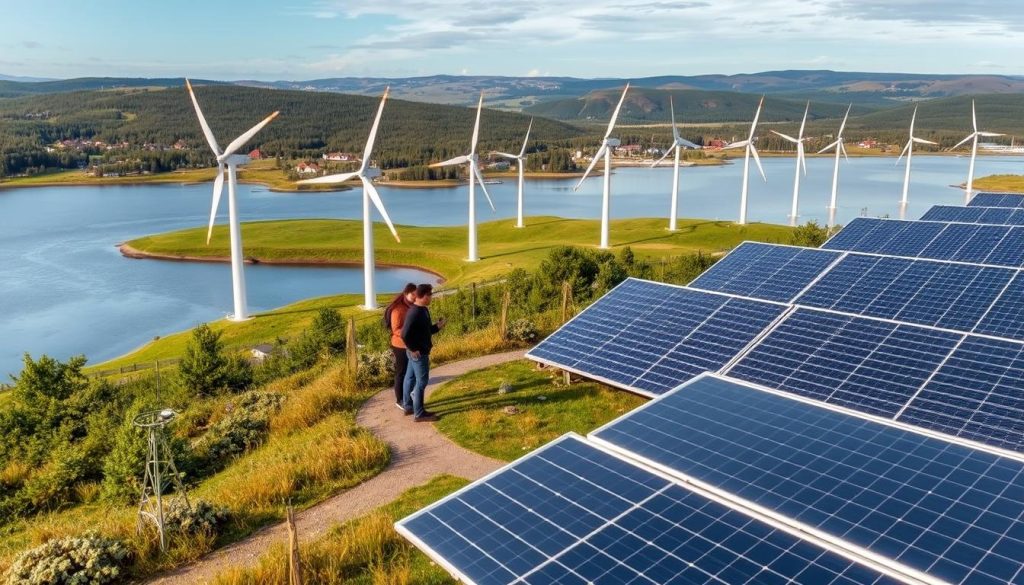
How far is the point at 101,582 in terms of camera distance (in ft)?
27.2

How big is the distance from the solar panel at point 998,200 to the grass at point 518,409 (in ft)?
98.6

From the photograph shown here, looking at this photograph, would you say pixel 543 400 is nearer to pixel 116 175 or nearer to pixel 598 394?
pixel 598 394

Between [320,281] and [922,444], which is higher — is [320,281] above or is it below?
below

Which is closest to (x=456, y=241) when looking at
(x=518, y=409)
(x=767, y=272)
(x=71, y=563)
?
(x=767, y=272)

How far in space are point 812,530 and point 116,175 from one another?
17911 cm

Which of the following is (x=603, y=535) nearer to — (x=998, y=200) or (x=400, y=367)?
(x=400, y=367)

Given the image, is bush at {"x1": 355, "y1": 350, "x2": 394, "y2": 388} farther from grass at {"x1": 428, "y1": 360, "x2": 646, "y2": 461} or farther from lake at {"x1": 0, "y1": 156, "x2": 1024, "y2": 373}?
lake at {"x1": 0, "y1": 156, "x2": 1024, "y2": 373}

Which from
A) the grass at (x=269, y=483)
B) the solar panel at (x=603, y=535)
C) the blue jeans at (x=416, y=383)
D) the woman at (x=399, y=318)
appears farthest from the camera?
the blue jeans at (x=416, y=383)

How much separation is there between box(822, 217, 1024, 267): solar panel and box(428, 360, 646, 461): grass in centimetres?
1337

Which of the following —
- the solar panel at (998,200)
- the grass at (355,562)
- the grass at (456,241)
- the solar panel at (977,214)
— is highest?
the solar panel at (998,200)

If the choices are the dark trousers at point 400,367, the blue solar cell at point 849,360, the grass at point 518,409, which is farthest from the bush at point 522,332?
the blue solar cell at point 849,360

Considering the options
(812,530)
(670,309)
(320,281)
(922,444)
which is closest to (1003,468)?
(922,444)

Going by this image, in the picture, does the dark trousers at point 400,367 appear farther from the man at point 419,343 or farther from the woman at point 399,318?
the man at point 419,343

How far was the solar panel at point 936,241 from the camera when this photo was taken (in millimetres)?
21077
